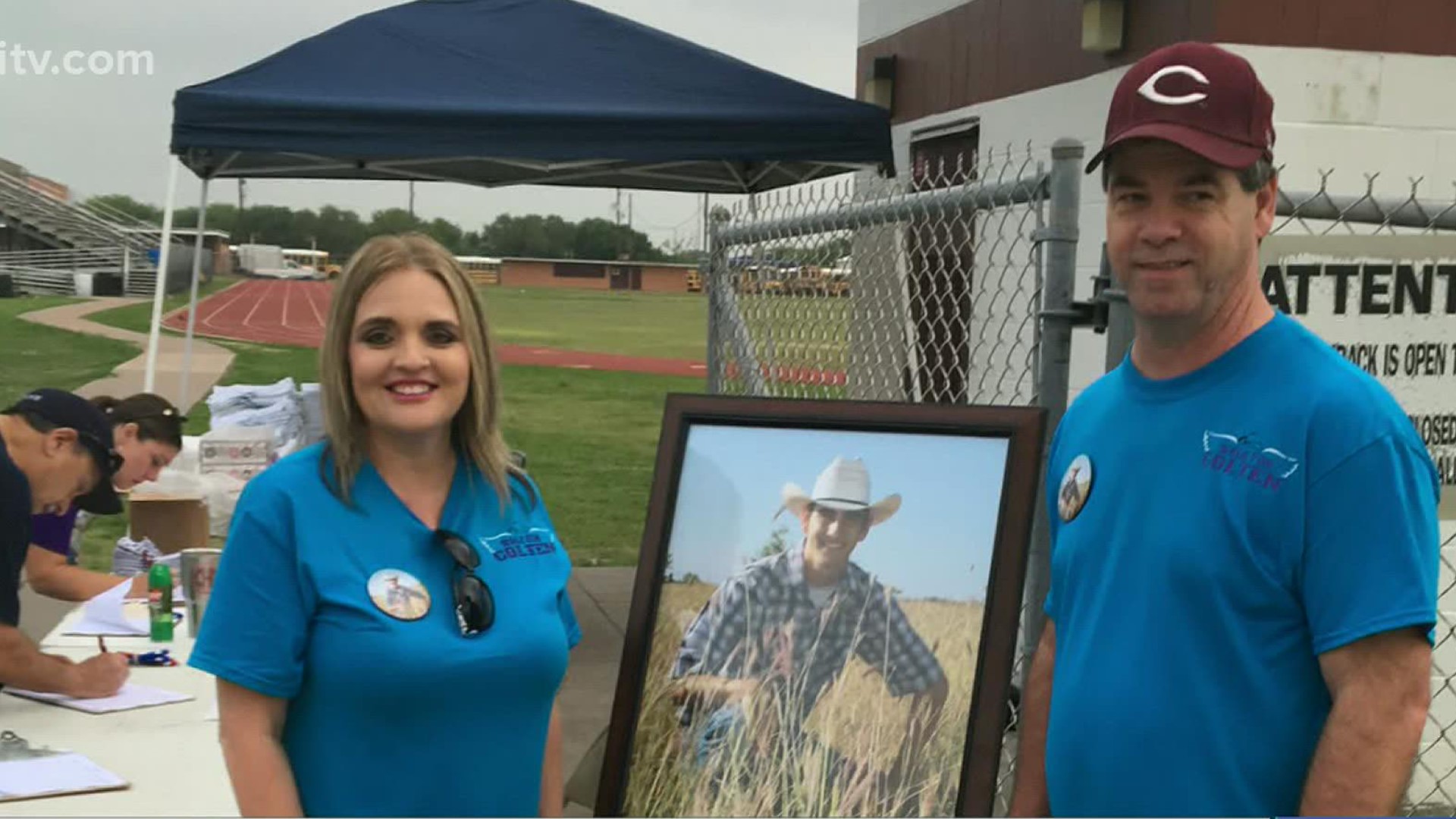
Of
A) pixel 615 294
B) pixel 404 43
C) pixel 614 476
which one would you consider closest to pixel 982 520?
pixel 404 43

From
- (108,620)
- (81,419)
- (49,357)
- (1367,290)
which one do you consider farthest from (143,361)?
(1367,290)

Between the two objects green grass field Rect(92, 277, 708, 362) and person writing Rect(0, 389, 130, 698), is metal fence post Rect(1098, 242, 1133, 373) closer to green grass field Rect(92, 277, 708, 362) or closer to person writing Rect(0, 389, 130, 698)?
person writing Rect(0, 389, 130, 698)

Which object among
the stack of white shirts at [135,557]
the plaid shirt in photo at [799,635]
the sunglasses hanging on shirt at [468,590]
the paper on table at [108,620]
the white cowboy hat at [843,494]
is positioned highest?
the white cowboy hat at [843,494]

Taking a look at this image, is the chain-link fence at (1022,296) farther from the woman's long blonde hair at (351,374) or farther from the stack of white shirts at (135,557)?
the stack of white shirts at (135,557)

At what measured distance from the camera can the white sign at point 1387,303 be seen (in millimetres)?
2645

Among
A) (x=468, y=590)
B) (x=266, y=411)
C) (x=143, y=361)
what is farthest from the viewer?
(x=143, y=361)

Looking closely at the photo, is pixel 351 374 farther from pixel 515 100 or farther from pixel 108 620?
pixel 515 100

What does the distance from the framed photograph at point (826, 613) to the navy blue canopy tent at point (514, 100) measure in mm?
4267

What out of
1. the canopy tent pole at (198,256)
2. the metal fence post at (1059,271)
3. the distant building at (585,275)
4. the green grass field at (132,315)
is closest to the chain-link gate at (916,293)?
the metal fence post at (1059,271)

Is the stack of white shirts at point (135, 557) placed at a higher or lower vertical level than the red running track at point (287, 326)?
lower

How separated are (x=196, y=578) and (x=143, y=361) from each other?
94.5 feet

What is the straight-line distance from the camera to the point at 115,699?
145 inches

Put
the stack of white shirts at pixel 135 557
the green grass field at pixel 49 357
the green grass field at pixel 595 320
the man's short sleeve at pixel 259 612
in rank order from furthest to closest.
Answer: the green grass field at pixel 595 320, the green grass field at pixel 49 357, the stack of white shirts at pixel 135 557, the man's short sleeve at pixel 259 612

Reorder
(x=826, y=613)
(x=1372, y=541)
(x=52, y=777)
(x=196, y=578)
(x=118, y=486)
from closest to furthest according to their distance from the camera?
(x=1372, y=541), (x=826, y=613), (x=52, y=777), (x=196, y=578), (x=118, y=486)
